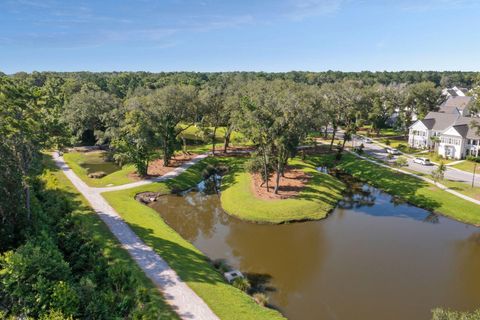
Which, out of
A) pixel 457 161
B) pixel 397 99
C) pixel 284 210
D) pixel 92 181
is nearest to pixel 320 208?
pixel 284 210

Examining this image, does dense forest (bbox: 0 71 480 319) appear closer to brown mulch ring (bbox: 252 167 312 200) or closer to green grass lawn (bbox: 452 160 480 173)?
brown mulch ring (bbox: 252 167 312 200)

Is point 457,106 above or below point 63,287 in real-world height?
above

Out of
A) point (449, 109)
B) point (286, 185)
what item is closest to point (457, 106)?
point (449, 109)

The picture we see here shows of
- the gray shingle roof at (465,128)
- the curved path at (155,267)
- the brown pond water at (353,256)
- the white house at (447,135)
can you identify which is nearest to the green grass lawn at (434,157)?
the white house at (447,135)

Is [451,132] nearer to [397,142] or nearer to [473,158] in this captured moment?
[473,158]

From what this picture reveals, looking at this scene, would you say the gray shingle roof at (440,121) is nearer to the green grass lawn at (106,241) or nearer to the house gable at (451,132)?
the house gable at (451,132)

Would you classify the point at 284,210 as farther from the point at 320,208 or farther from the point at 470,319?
the point at 470,319

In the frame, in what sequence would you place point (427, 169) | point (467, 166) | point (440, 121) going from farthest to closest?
point (440, 121) → point (467, 166) → point (427, 169)
